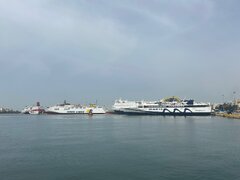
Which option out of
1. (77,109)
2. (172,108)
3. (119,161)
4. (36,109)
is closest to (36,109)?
(36,109)

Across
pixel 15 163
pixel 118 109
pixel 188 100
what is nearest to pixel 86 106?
pixel 118 109

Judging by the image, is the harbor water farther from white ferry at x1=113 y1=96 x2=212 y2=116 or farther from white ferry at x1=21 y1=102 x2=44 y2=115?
white ferry at x1=21 y1=102 x2=44 y2=115

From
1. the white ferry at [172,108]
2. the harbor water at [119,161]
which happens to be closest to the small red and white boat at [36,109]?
the white ferry at [172,108]

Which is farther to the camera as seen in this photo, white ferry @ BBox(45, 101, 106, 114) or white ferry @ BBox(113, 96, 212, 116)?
white ferry @ BBox(45, 101, 106, 114)

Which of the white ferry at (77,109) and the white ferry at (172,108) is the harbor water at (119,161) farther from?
the white ferry at (77,109)

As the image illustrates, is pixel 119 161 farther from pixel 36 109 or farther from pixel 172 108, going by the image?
pixel 36 109

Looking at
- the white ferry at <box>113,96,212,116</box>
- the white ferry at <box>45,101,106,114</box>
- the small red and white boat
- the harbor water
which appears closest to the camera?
the harbor water

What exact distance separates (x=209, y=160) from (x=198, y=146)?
7974 millimetres

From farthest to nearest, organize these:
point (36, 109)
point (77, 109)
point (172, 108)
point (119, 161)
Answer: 1. point (36, 109)
2. point (77, 109)
3. point (172, 108)
4. point (119, 161)

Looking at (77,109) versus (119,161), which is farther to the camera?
(77,109)

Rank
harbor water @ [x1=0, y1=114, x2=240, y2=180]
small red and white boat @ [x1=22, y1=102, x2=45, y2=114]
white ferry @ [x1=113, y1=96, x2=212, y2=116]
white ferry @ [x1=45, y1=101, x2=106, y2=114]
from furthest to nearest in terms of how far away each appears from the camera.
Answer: small red and white boat @ [x1=22, y1=102, x2=45, y2=114] < white ferry @ [x1=45, y1=101, x2=106, y2=114] < white ferry @ [x1=113, y1=96, x2=212, y2=116] < harbor water @ [x1=0, y1=114, x2=240, y2=180]

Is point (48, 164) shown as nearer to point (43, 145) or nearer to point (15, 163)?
point (15, 163)

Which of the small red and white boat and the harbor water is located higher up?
the small red and white boat

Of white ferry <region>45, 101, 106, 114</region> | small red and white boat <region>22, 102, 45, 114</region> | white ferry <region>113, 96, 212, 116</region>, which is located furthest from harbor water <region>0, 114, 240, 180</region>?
small red and white boat <region>22, 102, 45, 114</region>
